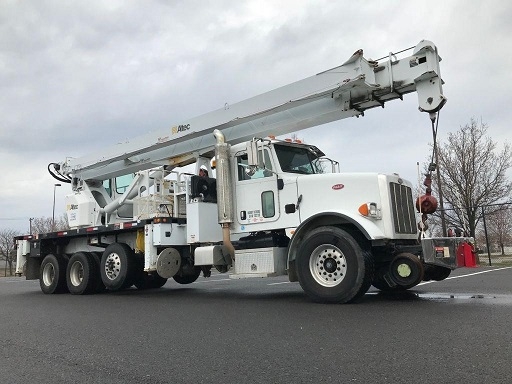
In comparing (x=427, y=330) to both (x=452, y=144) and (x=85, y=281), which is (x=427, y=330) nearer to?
(x=85, y=281)

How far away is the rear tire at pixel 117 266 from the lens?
411 inches

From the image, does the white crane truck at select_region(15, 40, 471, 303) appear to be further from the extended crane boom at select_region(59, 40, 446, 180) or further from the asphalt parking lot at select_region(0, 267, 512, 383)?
the asphalt parking lot at select_region(0, 267, 512, 383)

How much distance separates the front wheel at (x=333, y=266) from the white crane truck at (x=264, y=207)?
2 centimetres

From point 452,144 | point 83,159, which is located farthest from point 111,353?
point 452,144

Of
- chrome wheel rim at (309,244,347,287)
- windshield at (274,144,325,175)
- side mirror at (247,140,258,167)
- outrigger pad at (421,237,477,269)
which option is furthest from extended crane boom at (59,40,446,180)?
chrome wheel rim at (309,244,347,287)

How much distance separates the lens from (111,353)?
4523 millimetres

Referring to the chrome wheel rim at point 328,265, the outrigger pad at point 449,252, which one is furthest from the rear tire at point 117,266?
the outrigger pad at point 449,252

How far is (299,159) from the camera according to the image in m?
9.15

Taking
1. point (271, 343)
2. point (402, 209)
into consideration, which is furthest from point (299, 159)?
point (271, 343)

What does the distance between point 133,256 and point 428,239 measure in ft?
21.5

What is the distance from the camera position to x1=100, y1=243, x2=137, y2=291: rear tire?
34.2 ft

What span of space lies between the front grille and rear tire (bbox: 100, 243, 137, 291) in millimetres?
5998

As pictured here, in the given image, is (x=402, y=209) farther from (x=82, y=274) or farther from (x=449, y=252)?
(x=82, y=274)

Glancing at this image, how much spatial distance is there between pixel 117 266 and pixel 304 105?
558cm
